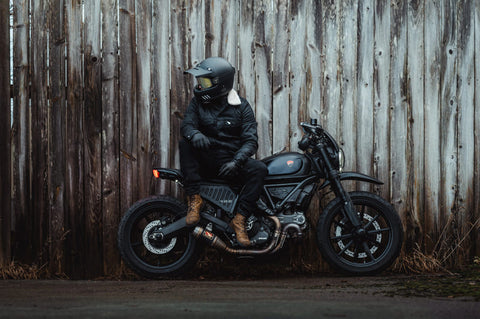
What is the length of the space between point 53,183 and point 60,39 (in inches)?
48.3

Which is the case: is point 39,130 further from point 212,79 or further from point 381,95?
point 381,95

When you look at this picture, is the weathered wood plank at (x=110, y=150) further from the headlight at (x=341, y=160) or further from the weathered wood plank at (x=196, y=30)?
the headlight at (x=341, y=160)

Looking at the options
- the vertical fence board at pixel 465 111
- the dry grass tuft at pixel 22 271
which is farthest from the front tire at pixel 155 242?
the vertical fence board at pixel 465 111

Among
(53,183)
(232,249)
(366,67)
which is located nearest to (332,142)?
(366,67)

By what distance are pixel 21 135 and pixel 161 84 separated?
126cm

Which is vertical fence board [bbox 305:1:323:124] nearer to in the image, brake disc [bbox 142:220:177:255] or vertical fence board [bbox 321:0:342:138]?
vertical fence board [bbox 321:0:342:138]

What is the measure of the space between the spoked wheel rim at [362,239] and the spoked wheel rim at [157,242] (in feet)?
3.96

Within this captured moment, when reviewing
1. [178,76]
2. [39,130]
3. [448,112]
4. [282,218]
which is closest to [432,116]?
[448,112]

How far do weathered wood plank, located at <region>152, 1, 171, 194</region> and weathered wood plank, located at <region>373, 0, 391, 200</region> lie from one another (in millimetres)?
1800

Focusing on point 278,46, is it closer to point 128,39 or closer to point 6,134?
point 128,39

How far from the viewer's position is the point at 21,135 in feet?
14.8

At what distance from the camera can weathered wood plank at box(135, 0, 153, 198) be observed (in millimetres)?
4531

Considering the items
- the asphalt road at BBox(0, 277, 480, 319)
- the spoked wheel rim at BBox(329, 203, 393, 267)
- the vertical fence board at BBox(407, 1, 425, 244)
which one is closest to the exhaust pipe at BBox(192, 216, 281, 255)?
the asphalt road at BBox(0, 277, 480, 319)

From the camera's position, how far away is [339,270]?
4.18m
